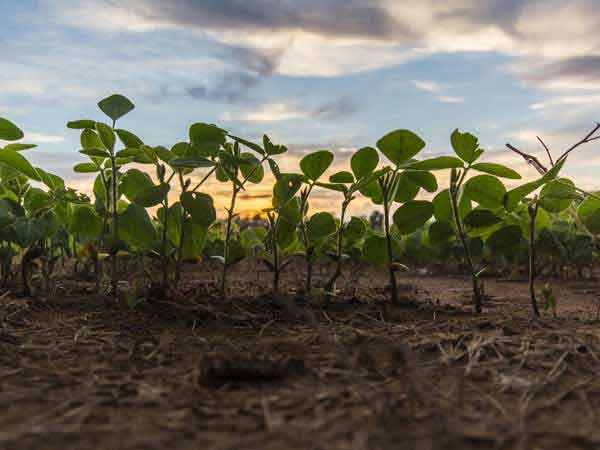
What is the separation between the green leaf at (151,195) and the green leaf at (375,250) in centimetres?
113

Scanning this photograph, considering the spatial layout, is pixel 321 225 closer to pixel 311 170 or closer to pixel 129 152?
pixel 311 170

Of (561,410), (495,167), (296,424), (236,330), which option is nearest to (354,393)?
(296,424)

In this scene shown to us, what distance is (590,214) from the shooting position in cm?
317

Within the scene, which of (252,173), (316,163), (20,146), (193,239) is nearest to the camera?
(316,163)

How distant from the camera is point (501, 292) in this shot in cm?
480

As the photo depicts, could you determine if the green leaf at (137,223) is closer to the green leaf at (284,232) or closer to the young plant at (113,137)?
the young plant at (113,137)

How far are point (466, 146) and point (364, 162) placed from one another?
0.50m

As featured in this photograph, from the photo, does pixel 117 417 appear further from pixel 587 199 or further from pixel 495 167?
pixel 587 199

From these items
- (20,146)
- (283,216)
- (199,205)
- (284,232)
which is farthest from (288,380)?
(20,146)

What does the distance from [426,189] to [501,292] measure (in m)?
2.18

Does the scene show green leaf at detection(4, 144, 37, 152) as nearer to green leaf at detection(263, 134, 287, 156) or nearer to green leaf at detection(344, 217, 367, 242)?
green leaf at detection(263, 134, 287, 156)

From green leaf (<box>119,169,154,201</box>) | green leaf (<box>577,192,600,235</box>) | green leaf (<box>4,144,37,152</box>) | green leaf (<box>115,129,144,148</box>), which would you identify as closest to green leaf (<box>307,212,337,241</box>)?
green leaf (<box>119,169,154,201</box>)

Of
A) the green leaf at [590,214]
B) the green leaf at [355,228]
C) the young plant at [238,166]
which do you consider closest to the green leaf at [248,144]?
the young plant at [238,166]

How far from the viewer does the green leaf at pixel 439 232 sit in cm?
308
